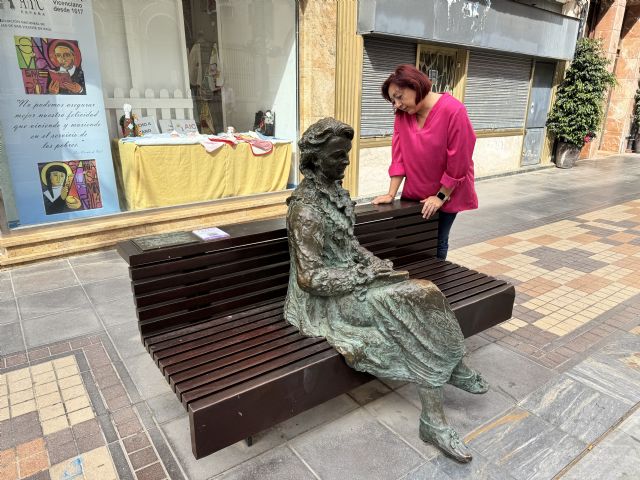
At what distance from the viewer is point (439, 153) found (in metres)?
3.13

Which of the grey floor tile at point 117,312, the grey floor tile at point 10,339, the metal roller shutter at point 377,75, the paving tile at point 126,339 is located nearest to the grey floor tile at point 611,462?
the paving tile at point 126,339

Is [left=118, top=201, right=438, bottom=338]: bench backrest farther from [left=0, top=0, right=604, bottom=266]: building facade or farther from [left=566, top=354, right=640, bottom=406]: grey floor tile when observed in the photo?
[left=0, top=0, right=604, bottom=266]: building facade

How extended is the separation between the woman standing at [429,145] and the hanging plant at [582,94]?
984cm

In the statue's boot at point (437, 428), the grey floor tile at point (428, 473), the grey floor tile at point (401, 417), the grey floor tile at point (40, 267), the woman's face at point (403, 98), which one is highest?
the woman's face at point (403, 98)

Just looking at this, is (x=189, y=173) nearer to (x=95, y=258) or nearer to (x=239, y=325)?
(x=95, y=258)

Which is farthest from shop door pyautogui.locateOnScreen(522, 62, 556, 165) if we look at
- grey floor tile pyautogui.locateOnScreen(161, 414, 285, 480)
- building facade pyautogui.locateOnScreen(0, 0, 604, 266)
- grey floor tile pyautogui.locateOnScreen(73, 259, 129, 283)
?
grey floor tile pyautogui.locateOnScreen(161, 414, 285, 480)

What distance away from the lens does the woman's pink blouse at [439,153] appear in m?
3.00

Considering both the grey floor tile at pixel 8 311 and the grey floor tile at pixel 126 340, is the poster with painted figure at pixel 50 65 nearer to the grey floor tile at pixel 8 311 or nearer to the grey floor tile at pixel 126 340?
the grey floor tile at pixel 8 311

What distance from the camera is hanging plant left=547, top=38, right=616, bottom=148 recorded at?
1115 centimetres

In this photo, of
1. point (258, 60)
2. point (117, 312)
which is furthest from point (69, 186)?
point (258, 60)

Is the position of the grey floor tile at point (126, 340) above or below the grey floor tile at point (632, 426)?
below

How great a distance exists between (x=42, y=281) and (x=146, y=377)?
225cm

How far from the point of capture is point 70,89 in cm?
509

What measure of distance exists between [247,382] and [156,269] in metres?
0.77
